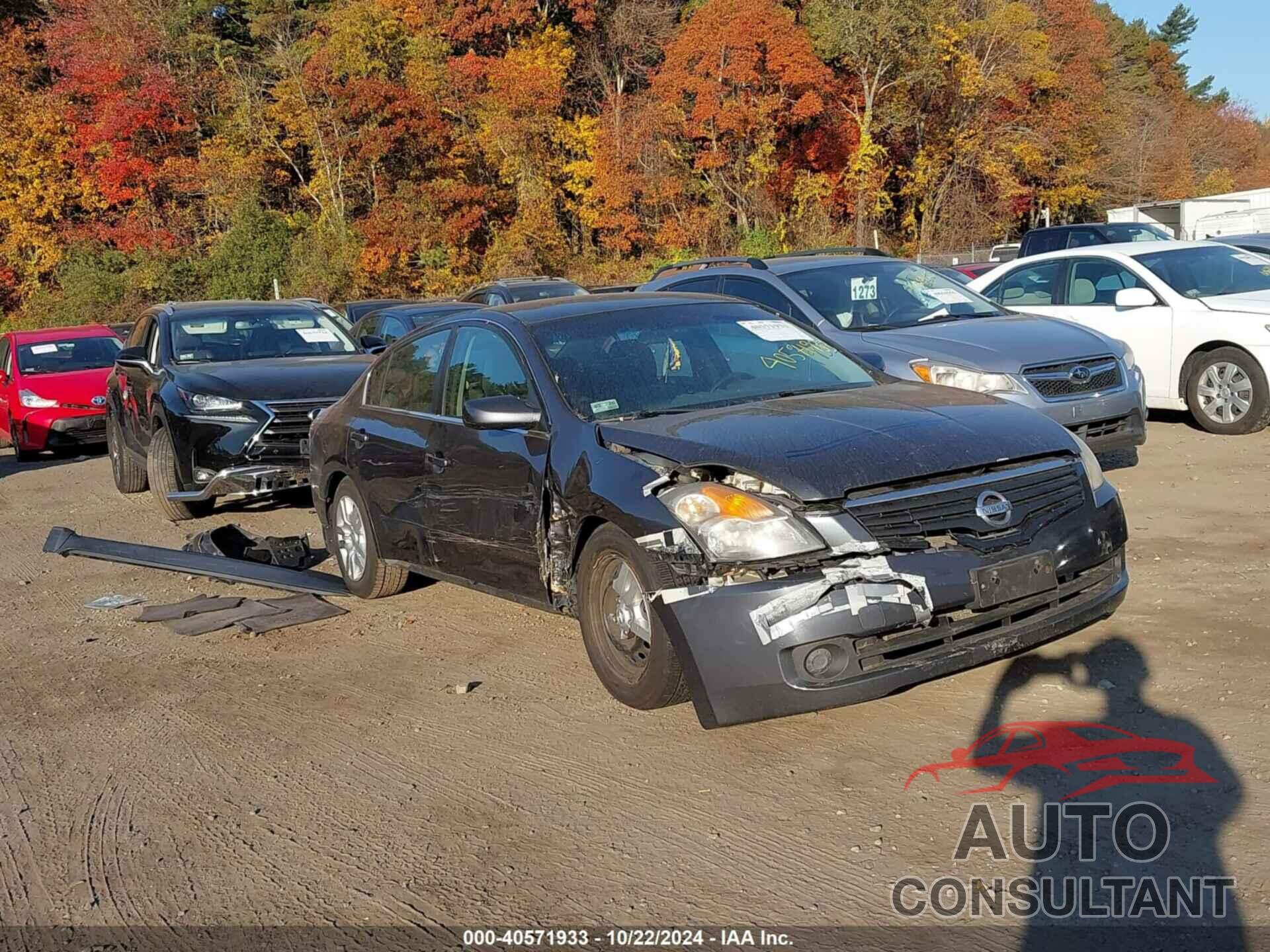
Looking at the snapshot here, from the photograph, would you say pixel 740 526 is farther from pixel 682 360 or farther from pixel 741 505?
pixel 682 360

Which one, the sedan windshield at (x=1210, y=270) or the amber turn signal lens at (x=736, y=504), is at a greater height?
the sedan windshield at (x=1210, y=270)

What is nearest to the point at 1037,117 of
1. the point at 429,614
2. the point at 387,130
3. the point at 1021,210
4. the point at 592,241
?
the point at 1021,210

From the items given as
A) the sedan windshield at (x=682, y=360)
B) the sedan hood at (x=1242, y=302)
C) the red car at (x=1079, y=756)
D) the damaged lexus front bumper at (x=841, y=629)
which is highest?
the sedan windshield at (x=682, y=360)

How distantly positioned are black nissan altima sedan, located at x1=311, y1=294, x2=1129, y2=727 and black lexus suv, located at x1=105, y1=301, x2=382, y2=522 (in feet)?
11.7

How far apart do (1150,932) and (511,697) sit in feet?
9.70

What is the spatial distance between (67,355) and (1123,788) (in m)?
16.6

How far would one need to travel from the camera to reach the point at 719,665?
4504 millimetres

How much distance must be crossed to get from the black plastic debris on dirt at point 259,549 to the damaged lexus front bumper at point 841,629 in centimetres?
476

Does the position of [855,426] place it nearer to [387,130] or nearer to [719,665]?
[719,665]

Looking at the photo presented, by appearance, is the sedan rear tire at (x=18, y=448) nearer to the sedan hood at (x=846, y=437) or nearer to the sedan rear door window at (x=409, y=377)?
the sedan rear door window at (x=409, y=377)

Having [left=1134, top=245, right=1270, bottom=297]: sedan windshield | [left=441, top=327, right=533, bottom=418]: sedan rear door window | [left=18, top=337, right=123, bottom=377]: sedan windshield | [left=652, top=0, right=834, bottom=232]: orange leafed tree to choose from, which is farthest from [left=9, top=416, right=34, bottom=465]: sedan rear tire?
[left=652, top=0, right=834, bottom=232]: orange leafed tree

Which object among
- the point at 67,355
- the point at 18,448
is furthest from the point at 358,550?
the point at 67,355

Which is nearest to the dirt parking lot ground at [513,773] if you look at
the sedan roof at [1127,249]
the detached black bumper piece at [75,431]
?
the sedan roof at [1127,249]

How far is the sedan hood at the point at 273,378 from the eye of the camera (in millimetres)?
10094
